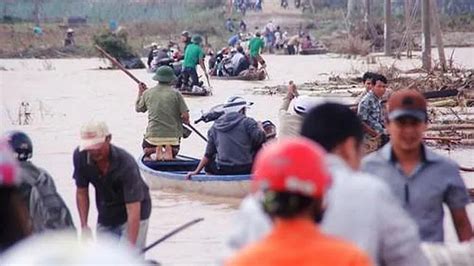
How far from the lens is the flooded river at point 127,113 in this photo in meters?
11.4

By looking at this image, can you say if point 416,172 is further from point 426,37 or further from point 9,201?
point 426,37

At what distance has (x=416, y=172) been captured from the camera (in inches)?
203

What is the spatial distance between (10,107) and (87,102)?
2.18 meters

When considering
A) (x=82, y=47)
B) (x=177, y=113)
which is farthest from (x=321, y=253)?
(x=82, y=47)

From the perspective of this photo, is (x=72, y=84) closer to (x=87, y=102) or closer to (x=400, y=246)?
(x=87, y=102)

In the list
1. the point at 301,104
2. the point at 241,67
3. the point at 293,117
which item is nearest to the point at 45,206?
the point at 301,104

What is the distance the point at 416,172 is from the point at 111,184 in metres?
2.42

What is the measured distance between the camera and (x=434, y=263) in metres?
4.48

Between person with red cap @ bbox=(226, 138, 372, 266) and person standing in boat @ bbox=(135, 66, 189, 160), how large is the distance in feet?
31.7

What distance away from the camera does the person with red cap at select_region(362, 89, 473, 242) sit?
512cm

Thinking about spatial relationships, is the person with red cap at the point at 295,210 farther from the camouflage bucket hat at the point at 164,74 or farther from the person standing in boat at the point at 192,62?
the person standing in boat at the point at 192,62

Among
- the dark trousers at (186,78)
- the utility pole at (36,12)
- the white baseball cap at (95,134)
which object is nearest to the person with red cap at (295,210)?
the white baseball cap at (95,134)

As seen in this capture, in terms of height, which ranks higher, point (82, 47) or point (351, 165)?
point (351, 165)

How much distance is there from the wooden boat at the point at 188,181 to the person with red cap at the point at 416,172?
23.0ft
